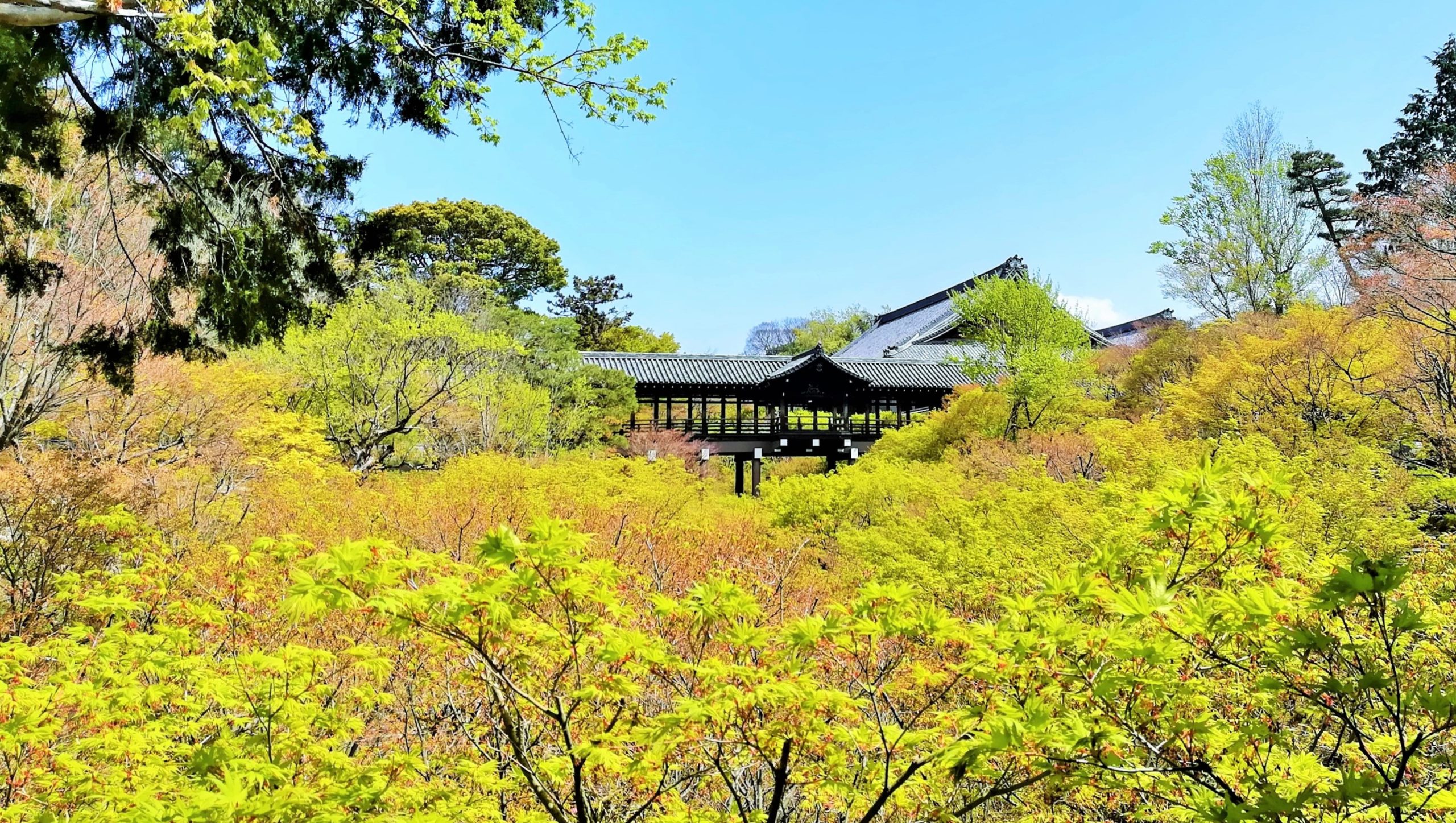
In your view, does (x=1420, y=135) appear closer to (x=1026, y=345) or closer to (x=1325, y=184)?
(x=1325, y=184)

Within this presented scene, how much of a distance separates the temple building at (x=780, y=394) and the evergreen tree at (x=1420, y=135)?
673 centimetres

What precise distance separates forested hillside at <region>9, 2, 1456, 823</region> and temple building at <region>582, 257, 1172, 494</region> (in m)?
7.28

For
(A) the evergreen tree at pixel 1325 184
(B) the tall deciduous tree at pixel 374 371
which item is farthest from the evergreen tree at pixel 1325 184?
(B) the tall deciduous tree at pixel 374 371

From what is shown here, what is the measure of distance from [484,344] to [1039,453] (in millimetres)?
10293

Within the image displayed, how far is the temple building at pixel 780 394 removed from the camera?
802 inches

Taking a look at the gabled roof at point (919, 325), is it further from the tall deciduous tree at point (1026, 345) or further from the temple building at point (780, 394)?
the tall deciduous tree at point (1026, 345)

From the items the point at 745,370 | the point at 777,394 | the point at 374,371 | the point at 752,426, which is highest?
the point at 745,370

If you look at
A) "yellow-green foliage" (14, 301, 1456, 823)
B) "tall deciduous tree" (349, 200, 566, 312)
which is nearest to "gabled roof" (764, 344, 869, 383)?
"tall deciduous tree" (349, 200, 566, 312)

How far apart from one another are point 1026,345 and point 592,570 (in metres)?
15.2

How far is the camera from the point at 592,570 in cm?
212

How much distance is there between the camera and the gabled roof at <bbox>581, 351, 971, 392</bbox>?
21297mm

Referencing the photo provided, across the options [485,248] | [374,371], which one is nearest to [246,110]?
[374,371]

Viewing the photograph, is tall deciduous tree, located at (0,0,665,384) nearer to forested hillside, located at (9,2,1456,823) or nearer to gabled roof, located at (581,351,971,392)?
forested hillside, located at (9,2,1456,823)

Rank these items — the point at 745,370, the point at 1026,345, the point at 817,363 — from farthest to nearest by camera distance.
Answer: the point at 745,370 < the point at 817,363 < the point at 1026,345
